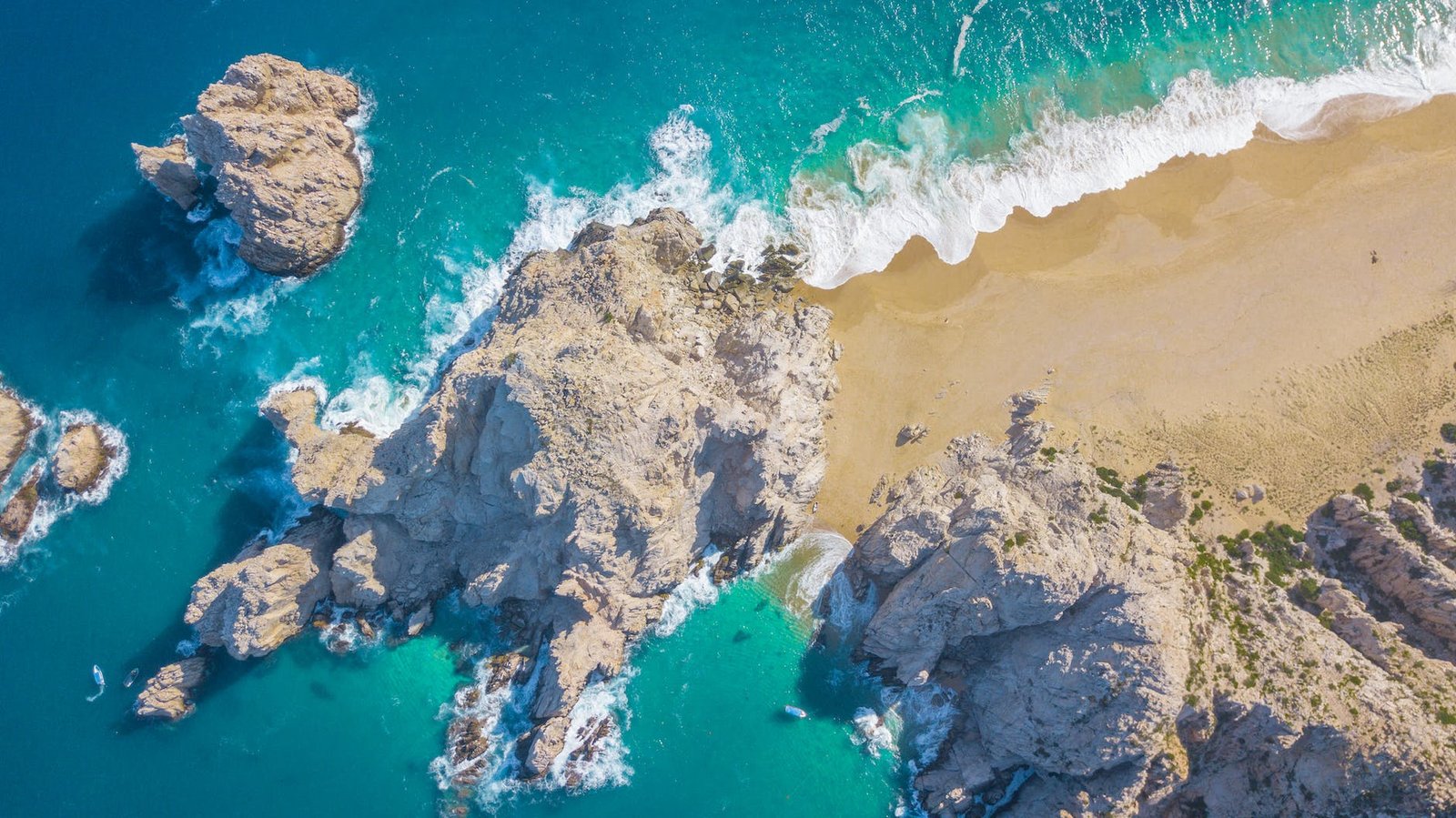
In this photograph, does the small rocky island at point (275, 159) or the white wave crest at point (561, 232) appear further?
the white wave crest at point (561, 232)

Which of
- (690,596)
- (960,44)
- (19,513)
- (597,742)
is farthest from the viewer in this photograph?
(960,44)

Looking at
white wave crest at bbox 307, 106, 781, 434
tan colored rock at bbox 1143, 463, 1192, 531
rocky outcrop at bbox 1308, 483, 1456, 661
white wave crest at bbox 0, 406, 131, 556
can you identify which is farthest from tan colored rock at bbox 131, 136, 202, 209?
rocky outcrop at bbox 1308, 483, 1456, 661

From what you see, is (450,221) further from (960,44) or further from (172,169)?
(960,44)

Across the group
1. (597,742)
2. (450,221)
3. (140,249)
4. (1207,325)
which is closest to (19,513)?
(140,249)

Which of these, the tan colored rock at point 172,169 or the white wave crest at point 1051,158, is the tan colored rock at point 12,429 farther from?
the white wave crest at point 1051,158

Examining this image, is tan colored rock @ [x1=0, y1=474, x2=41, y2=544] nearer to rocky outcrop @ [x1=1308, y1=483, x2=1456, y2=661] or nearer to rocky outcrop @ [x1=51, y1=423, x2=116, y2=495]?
rocky outcrop @ [x1=51, y1=423, x2=116, y2=495]

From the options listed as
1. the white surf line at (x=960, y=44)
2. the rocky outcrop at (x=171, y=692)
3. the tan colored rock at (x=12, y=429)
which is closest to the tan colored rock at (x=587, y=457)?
the rocky outcrop at (x=171, y=692)

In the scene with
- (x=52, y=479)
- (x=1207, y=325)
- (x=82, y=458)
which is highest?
(x=82, y=458)

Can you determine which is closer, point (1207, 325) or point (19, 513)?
point (1207, 325)
